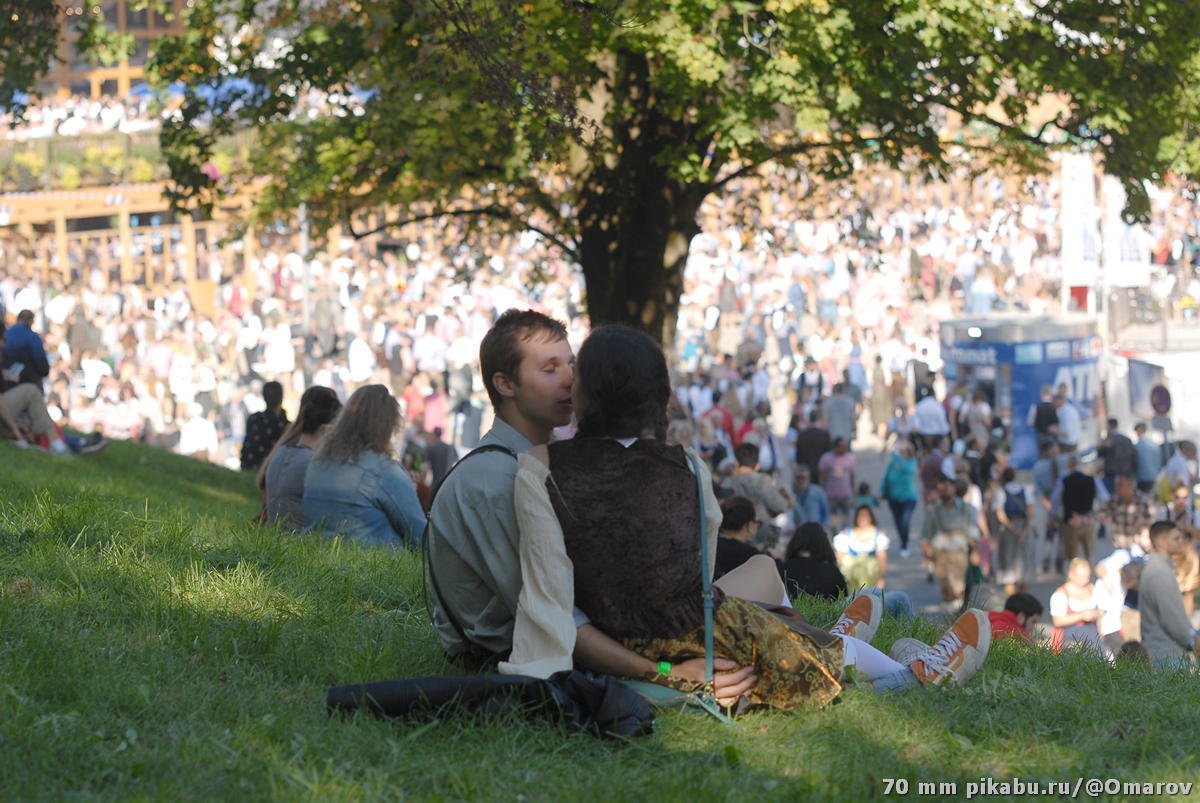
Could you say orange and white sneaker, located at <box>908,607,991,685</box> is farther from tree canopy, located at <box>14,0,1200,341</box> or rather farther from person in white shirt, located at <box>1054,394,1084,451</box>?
person in white shirt, located at <box>1054,394,1084,451</box>

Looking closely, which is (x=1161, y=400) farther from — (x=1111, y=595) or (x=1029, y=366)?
(x=1111, y=595)

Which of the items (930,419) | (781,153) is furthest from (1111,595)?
(930,419)

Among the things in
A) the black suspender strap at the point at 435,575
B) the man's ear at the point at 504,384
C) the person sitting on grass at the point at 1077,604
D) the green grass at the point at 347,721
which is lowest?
the person sitting on grass at the point at 1077,604

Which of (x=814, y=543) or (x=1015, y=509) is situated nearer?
(x=814, y=543)

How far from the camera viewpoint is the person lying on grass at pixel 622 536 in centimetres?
424

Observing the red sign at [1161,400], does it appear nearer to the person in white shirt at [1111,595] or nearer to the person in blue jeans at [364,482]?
the person in white shirt at [1111,595]

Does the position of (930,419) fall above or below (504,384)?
below

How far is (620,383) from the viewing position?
4281 mm

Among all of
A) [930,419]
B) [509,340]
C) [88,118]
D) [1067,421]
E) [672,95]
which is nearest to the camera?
[509,340]

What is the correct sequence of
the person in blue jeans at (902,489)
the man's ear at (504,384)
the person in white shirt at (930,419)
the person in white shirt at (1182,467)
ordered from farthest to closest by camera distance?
the person in white shirt at (930,419) < the person in blue jeans at (902,489) < the person in white shirt at (1182,467) < the man's ear at (504,384)

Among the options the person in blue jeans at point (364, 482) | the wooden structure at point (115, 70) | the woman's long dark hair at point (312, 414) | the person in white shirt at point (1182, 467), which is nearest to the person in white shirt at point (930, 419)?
the person in white shirt at point (1182, 467)

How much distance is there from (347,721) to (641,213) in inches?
377

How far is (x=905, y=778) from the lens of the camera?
Result: 4.02 metres

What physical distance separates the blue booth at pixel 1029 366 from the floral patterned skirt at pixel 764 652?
18.1 metres
